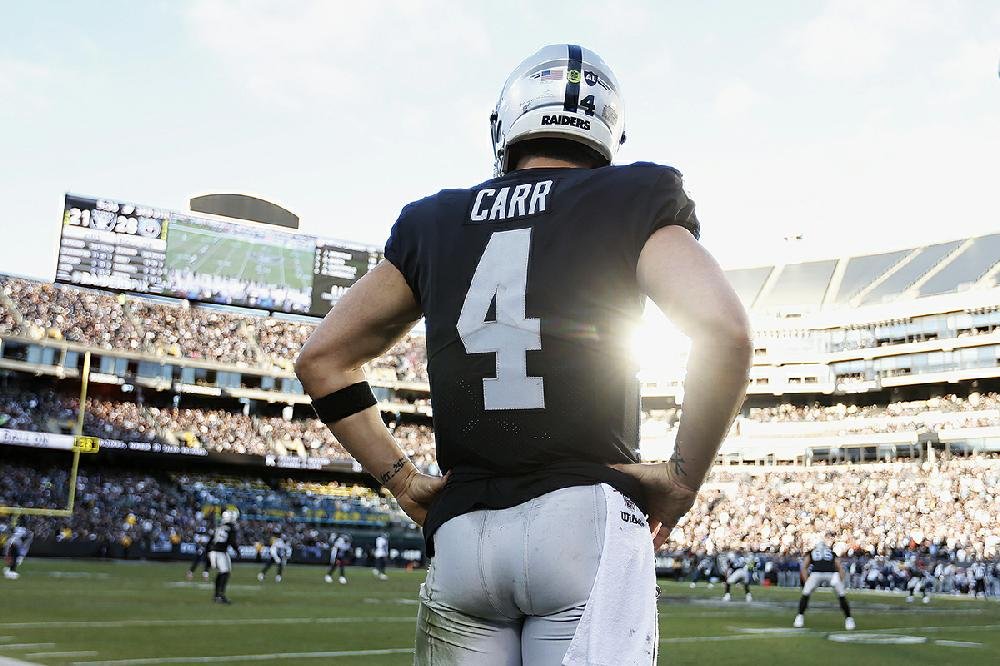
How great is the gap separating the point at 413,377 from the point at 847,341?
27.2 meters

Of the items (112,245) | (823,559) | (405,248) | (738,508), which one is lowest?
(823,559)

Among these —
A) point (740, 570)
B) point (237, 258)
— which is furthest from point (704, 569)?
point (237, 258)

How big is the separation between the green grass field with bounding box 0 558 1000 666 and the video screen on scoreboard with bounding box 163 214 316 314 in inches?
1041

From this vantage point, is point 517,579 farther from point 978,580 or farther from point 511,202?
point 978,580

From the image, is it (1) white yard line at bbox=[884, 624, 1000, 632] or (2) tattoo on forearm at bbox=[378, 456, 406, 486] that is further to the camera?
(1) white yard line at bbox=[884, 624, 1000, 632]

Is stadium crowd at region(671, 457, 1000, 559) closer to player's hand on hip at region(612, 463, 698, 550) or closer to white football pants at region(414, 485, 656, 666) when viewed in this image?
player's hand on hip at region(612, 463, 698, 550)

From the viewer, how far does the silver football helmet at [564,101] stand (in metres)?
2.39

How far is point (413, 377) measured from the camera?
5897cm

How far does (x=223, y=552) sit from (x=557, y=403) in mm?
16191

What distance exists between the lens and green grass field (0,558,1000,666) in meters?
9.67

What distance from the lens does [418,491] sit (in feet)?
7.75

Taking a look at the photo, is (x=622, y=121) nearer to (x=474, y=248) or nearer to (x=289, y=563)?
(x=474, y=248)

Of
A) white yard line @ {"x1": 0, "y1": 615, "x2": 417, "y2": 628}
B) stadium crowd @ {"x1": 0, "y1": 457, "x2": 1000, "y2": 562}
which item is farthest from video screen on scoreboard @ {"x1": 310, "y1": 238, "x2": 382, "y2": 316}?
white yard line @ {"x1": 0, "y1": 615, "x2": 417, "y2": 628}

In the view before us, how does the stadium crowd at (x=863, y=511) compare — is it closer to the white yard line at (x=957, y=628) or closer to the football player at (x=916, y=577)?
the football player at (x=916, y=577)
